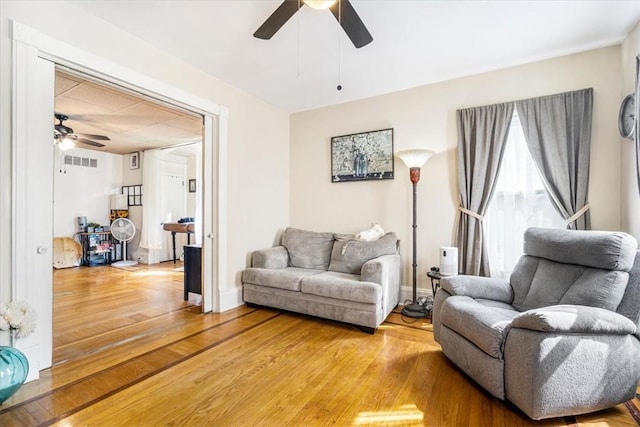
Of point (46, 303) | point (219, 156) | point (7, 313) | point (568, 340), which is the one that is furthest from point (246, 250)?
point (568, 340)

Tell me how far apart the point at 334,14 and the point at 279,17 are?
0.34 m

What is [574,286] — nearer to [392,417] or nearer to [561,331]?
[561,331]

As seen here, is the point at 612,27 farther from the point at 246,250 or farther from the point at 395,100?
the point at 246,250

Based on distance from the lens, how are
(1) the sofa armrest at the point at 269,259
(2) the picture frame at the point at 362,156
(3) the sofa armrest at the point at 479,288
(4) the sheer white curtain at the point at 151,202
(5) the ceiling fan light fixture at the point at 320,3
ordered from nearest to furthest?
(5) the ceiling fan light fixture at the point at 320,3 → (3) the sofa armrest at the point at 479,288 → (1) the sofa armrest at the point at 269,259 → (2) the picture frame at the point at 362,156 → (4) the sheer white curtain at the point at 151,202

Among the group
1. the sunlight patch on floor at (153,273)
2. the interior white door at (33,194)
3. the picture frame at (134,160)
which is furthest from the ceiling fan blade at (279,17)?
the picture frame at (134,160)

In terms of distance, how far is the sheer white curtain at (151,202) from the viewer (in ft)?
20.0

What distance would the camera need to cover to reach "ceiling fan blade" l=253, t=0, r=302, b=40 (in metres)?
1.65

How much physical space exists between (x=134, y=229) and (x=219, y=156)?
438 centimetres

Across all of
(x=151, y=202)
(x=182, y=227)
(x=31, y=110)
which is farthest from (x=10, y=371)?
(x=151, y=202)

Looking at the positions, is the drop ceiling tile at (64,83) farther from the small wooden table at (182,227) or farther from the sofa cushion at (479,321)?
the sofa cushion at (479,321)

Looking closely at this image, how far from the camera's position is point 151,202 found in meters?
6.10

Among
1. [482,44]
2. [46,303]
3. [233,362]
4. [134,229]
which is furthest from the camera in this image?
[134,229]

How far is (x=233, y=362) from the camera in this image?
212 centimetres

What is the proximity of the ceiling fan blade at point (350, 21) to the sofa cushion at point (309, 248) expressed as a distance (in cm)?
228
